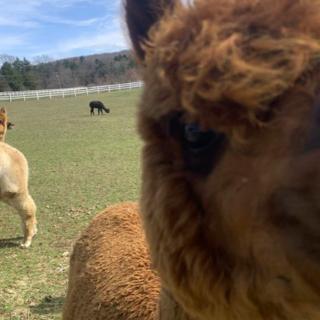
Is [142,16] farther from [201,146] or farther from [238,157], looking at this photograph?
[238,157]

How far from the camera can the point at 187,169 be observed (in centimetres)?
157

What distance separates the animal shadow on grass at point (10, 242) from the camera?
24.1ft

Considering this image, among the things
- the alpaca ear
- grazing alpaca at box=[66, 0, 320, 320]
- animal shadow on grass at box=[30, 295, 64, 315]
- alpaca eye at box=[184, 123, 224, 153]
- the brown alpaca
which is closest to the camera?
grazing alpaca at box=[66, 0, 320, 320]

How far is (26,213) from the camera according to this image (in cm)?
759

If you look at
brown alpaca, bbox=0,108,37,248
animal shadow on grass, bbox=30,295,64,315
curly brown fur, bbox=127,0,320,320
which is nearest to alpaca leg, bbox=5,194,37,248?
brown alpaca, bbox=0,108,37,248

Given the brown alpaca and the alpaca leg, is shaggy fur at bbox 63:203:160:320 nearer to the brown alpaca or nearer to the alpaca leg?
the alpaca leg

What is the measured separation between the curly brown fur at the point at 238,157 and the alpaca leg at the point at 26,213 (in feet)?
20.0

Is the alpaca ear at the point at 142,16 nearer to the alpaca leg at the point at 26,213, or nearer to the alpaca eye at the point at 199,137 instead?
the alpaca eye at the point at 199,137

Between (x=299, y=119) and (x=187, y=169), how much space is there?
433 millimetres

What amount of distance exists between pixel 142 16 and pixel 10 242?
21.0ft

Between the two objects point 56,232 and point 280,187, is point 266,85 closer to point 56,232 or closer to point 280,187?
point 280,187

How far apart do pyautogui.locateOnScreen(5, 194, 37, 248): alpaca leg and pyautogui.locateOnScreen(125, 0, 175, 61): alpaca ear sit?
600 centimetres

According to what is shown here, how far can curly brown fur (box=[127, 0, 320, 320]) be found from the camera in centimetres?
128

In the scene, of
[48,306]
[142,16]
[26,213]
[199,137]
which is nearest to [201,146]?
[199,137]
